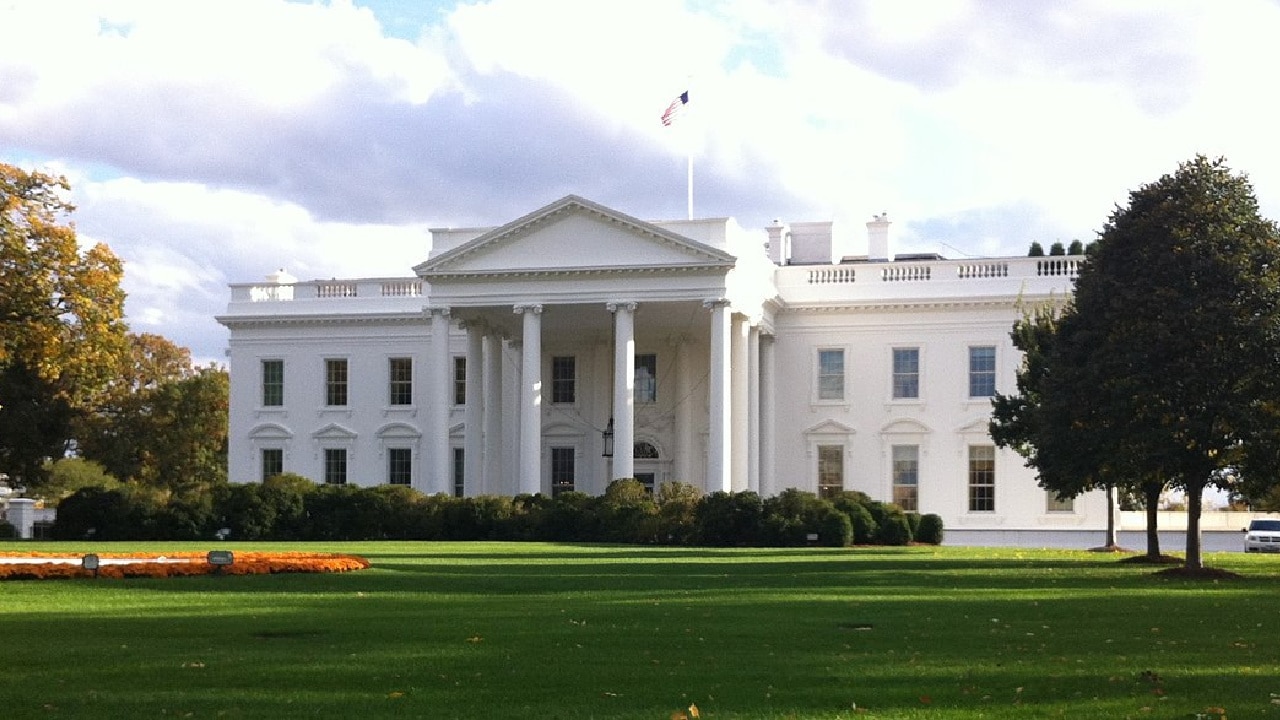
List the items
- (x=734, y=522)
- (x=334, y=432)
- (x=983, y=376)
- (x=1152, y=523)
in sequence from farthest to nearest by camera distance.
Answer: (x=334, y=432) → (x=983, y=376) → (x=734, y=522) → (x=1152, y=523)

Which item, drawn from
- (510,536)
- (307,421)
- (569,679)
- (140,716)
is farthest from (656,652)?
(307,421)

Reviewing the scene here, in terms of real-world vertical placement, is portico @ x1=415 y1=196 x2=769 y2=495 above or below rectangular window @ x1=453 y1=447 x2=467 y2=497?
above

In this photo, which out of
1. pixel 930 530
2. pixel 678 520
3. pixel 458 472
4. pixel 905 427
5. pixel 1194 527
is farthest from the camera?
pixel 458 472

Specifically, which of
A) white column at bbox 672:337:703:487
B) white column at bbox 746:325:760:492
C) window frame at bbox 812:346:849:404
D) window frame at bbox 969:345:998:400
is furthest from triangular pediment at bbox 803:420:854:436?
window frame at bbox 969:345:998:400

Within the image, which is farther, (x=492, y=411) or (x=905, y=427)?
(x=905, y=427)

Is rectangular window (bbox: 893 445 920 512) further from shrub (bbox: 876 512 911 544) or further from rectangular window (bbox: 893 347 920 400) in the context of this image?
shrub (bbox: 876 512 911 544)

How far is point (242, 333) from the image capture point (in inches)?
2682

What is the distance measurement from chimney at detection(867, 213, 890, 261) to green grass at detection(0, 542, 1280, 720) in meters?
41.6

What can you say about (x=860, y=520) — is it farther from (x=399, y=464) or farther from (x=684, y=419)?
(x=399, y=464)

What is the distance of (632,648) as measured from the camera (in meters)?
15.5

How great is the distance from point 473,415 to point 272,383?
1341 centimetres

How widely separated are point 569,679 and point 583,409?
50826 mm

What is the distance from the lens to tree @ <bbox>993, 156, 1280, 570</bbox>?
30.0 meters

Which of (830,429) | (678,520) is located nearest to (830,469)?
(830,429)
